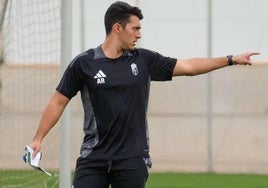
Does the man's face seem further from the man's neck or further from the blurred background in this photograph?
the blurred background

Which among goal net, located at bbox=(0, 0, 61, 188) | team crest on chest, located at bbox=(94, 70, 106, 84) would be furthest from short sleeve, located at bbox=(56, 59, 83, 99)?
goal net, located at bbox=(0, 0, 61, 188)

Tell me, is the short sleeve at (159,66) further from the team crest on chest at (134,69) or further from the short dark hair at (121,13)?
the short dark hair at (121,13)

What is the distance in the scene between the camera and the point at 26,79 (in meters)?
12.2

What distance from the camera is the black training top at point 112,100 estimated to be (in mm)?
5961

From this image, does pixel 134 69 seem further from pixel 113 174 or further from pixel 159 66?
pixel 113 174

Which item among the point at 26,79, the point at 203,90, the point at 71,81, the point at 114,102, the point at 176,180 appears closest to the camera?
the point at 114,102

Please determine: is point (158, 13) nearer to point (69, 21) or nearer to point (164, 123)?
point (164, 123)

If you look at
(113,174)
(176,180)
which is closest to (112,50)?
(113,174)

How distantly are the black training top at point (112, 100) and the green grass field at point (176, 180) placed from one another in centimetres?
396

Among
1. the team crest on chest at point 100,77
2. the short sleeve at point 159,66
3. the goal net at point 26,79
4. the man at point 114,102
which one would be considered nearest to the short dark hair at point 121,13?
the man at point 114,102

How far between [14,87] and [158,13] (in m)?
2.83

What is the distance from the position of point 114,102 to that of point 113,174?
0.48 metres

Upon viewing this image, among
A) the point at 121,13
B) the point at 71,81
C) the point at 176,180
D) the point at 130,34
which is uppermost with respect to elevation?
the point at 121,13

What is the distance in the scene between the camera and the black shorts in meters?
5.97
